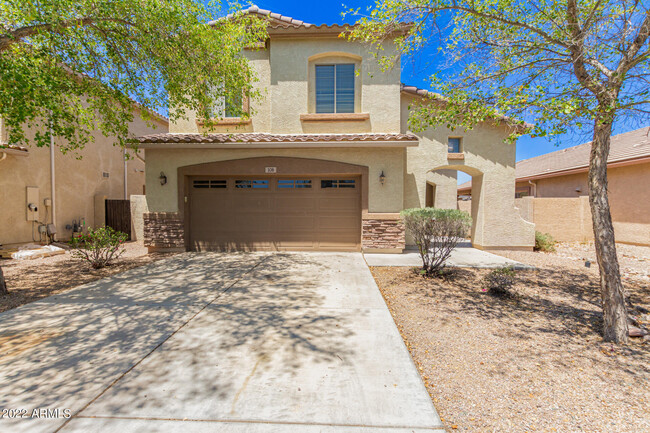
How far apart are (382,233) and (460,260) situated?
233cm

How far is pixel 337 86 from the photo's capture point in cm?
957

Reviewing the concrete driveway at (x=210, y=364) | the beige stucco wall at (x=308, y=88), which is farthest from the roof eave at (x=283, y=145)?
the concrete driveway at (x=210, y=364)

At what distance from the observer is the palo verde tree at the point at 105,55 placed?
497 centimetres

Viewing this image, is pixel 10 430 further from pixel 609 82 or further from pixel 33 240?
Result: pixel 33 240

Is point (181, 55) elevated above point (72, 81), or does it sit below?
above

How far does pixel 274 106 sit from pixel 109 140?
9180 millimetres

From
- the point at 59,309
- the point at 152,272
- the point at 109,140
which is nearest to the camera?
the point at 59,309

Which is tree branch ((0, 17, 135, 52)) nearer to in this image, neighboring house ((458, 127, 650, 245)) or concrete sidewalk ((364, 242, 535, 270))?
concrete sidewalk ((364, 242, 535, 270))

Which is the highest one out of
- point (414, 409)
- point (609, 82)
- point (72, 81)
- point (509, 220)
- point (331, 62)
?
point (331, 62)

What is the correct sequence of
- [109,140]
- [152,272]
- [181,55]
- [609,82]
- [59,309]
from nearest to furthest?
[609,82], [59,309], [181,55], [152,272], [109,140]

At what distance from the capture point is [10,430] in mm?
2070

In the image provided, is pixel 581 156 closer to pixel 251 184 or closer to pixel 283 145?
pixel 283 145

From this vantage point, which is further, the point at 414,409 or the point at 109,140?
the point at 109,140

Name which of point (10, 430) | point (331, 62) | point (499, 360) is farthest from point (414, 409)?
point (331, 62)
